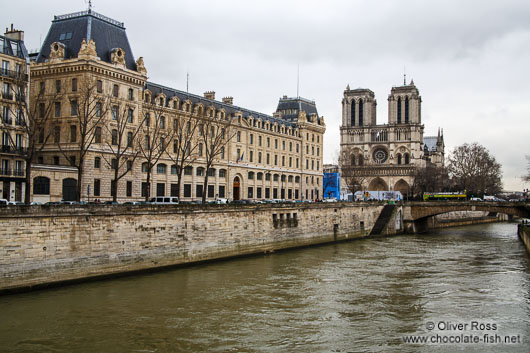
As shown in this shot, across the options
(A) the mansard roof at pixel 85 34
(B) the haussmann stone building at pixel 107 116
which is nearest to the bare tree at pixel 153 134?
(B) the haussmann stone building at pixel 107 116

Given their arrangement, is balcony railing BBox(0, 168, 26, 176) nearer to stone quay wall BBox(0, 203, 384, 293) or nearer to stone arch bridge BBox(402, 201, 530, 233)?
stone quay wall BBox(0, 203, 384, 293)

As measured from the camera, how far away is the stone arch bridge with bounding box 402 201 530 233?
74625 millimetres

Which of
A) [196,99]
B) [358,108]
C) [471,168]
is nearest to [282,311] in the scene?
[196,99]

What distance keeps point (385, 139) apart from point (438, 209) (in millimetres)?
79471

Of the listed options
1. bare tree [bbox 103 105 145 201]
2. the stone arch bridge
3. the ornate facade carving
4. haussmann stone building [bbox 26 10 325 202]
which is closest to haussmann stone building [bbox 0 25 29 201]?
haussmann stone building [bbox 26 10 325 202]

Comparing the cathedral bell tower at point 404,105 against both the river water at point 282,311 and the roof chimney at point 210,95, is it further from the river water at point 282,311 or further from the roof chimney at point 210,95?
the river water at point 282,311

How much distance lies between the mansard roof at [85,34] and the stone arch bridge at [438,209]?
45.6m

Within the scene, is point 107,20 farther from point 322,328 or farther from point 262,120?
point 322,328

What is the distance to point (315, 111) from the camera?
102 m

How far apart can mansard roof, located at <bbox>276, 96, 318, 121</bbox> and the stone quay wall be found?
41.9 metres

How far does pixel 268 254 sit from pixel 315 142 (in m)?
49.8

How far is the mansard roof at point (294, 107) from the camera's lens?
3868 inches

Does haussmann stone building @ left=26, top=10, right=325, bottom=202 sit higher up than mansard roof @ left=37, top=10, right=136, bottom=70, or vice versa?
mansard roof @ left=37, top=10, right=136, bottom=70

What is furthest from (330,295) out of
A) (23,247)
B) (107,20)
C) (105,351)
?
(107,20)
